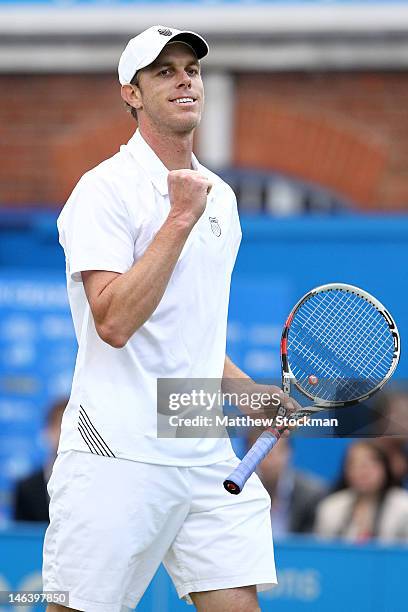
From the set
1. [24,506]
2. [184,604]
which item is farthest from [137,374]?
[24,506]

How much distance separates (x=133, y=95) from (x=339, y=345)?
37.9 inches

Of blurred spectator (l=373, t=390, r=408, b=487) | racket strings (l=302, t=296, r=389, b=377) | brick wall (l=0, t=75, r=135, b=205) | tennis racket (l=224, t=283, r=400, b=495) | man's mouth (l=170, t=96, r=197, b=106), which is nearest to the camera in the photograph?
man's mouth (l=170, t=96, r=197, b=106)

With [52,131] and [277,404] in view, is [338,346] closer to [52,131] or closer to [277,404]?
[277,404]

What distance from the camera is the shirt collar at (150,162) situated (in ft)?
13.6

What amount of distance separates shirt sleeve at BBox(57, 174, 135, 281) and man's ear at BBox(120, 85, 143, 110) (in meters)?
0.29

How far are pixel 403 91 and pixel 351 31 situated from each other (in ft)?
1.90

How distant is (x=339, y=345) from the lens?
4.39 m

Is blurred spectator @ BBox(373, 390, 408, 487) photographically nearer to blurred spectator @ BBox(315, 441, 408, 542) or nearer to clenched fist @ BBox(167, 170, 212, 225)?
blurred spectator @ BBox(315, 441, 408, 542)

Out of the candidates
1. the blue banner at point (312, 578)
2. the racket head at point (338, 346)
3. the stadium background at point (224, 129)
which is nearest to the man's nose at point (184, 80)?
the racket head at point (338, 346)

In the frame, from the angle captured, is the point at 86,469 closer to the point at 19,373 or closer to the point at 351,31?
the point at 19,373

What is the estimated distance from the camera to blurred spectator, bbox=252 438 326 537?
24.9ft

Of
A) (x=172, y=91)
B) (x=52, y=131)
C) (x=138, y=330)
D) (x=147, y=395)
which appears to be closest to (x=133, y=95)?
(x=172, y=91)

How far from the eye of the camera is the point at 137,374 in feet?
13.4

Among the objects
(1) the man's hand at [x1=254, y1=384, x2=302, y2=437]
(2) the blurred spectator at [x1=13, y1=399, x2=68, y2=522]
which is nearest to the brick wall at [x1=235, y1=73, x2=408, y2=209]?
(2) the blurred spectator at [x1=13, y1=399, x2=68, y2=522]
